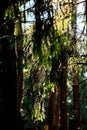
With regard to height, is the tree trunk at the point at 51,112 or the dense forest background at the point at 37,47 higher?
the dense forest background at the point at 37,47

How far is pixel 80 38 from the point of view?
7.21 metres

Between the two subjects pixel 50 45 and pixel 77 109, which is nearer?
pixel 50 45

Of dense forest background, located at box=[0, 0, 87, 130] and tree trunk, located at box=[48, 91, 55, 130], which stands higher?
dense forest background, located at box=[0, 0, 87, 130]

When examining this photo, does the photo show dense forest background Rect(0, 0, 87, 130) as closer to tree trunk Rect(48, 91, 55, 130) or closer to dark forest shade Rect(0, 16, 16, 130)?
dark forest shade Rect(0, 16, 16, 130)

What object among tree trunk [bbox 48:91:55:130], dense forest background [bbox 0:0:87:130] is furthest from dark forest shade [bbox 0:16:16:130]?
tree trunk [bbox 48:91:55:130]

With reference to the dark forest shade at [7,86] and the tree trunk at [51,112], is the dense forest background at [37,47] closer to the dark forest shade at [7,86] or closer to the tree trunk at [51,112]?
the dark forest shade at [7,86]

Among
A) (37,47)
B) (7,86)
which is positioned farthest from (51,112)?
(37,47)

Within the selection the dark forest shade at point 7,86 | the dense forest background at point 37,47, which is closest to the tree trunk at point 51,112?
the dense forest background at point 37,47

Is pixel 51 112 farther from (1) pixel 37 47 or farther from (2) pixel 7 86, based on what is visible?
(1) pixel 37 47

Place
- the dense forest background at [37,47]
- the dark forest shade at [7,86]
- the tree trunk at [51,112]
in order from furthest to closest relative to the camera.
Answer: the tree trunk at [51,112] → the dark forest shade at [7,86] → the dense forest background at [37,47]

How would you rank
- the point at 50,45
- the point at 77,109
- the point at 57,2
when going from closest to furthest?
the point at 50,45 → the point at 57,2 → the point at 77,109

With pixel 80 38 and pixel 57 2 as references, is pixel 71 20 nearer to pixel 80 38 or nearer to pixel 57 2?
pixel 57 2

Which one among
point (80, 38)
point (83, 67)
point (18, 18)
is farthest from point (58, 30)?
point (83, 67)

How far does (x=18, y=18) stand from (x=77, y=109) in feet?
33.0
